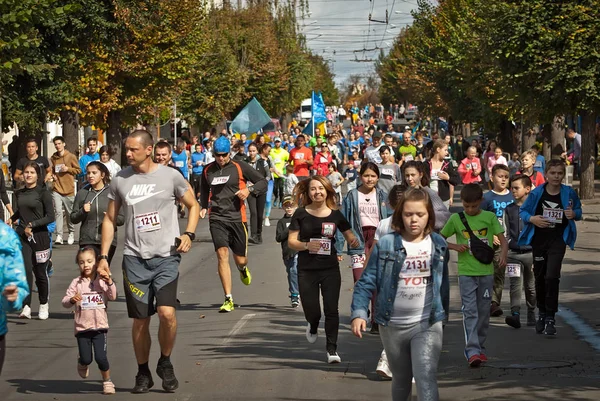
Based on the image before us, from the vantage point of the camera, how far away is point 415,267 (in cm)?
654

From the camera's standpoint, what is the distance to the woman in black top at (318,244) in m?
9.70

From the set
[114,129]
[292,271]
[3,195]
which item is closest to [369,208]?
[292,271]

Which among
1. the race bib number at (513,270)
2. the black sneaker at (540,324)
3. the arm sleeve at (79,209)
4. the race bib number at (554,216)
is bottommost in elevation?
the black sneaker at (540,324)

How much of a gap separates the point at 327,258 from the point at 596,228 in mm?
14646

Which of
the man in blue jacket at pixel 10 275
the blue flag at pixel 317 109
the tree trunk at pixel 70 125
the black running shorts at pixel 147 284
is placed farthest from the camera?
the blue flag at pixel 317 109

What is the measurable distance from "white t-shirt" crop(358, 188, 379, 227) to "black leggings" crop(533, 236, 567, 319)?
1.68m

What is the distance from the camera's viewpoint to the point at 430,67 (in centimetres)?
5116

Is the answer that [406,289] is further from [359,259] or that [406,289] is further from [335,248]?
[359,259]

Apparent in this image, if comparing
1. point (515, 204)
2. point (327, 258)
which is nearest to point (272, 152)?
point (515, 204)

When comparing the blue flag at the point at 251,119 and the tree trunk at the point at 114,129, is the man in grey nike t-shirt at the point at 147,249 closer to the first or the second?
the blue flag at the point at 251,119

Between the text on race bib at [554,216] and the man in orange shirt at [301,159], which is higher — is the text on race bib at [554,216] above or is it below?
below

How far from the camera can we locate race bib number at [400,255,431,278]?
21.4 ft

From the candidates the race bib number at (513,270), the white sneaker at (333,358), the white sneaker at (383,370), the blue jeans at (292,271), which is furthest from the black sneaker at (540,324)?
the blue jeans at (292,271)

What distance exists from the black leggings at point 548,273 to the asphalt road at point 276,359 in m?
0.28
